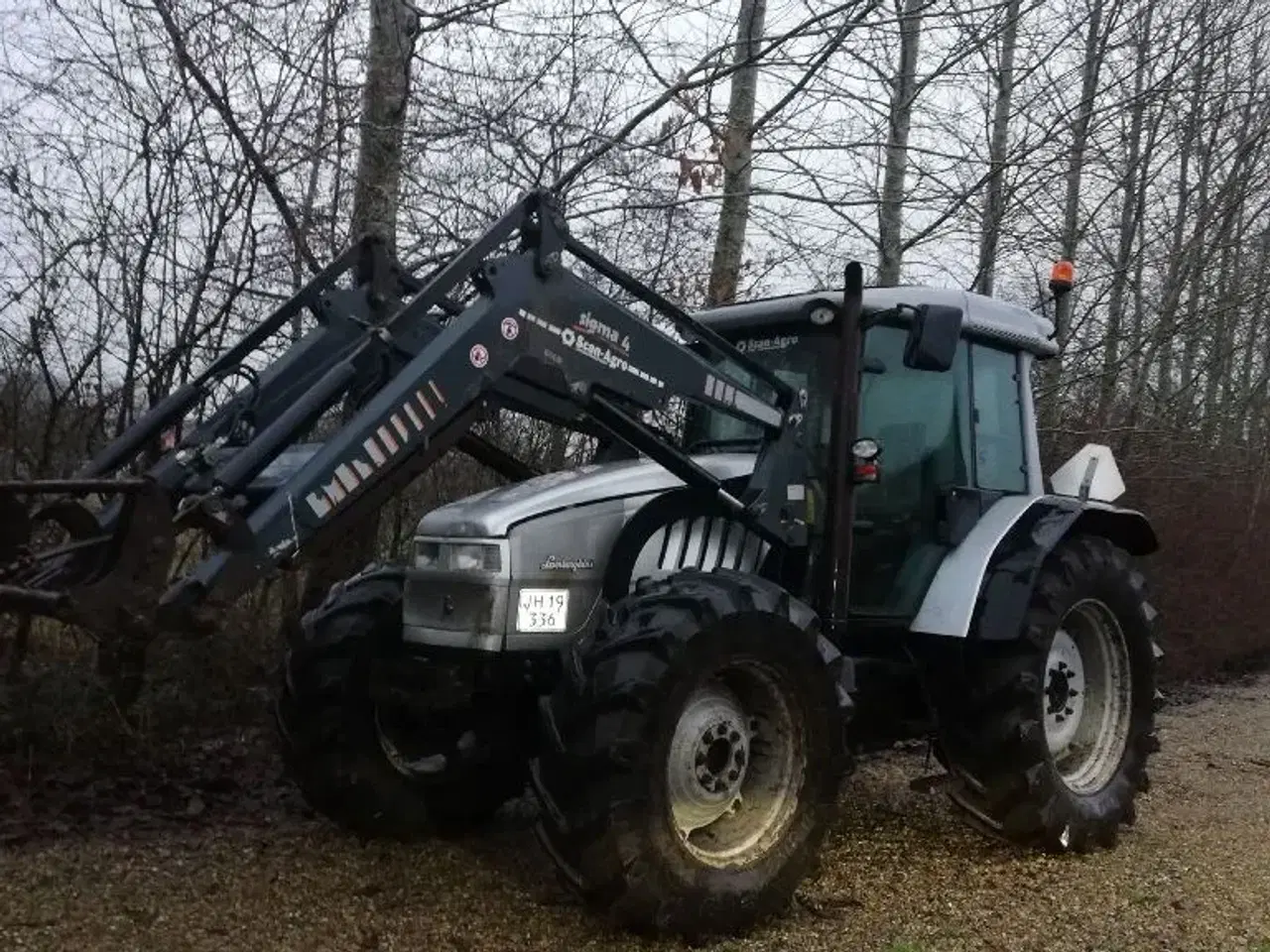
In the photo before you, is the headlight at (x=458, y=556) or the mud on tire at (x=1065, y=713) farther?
the mud on tire at (x=1065, y=713)

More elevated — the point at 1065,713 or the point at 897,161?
the point at 897,161

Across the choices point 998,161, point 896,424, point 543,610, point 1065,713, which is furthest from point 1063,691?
point 998,161

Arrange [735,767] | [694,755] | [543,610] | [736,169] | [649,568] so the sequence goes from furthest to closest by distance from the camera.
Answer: [736,169]
[649,568]
[543,610]
[735,767]
[694,755]

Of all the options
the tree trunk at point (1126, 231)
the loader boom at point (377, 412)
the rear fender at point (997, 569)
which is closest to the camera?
the loader boom at point (377, 412)

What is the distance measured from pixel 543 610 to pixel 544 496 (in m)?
0.40

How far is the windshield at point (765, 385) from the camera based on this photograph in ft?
18.0

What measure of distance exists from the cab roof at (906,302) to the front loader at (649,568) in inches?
0.8

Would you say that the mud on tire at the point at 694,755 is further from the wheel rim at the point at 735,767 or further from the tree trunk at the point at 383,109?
the tree trunk at the point at 383,109

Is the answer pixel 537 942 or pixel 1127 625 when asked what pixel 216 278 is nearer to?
pixel 537 942

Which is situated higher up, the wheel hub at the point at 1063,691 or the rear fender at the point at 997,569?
the rear fender at the point at 997,569

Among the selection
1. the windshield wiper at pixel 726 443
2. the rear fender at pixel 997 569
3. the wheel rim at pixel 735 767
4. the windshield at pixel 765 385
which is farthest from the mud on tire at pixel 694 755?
the windshield wiper at pixel 726 443

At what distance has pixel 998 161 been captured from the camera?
9562 mm

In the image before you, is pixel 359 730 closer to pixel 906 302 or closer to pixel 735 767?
pixel 735 767

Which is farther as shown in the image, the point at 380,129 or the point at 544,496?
the point at 380,129
